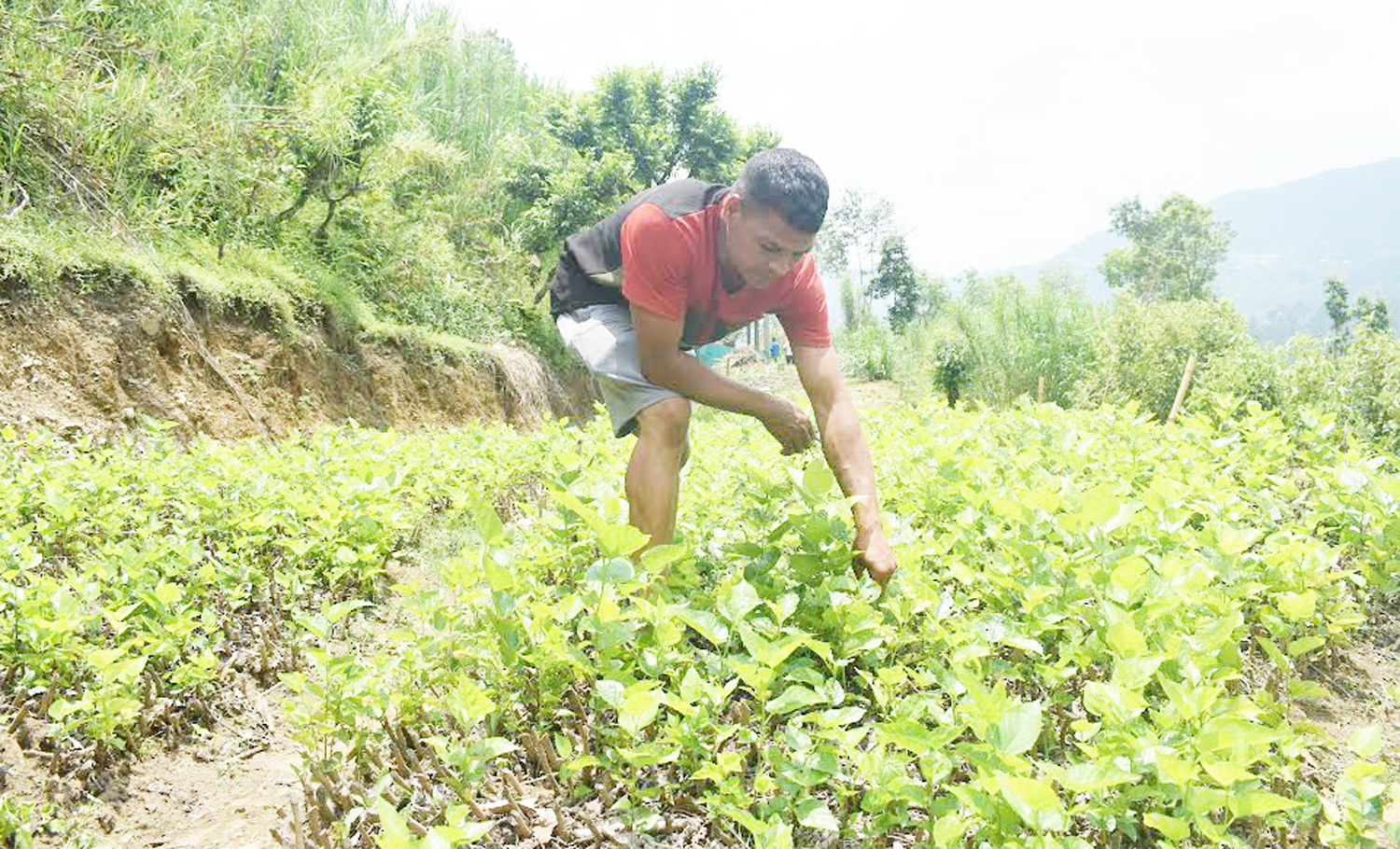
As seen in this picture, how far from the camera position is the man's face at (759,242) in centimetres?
260

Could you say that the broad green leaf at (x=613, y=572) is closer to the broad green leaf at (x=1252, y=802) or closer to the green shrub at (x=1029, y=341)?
the broad green leaf at (x=1252, y=802)

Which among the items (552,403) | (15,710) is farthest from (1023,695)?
(552,403)

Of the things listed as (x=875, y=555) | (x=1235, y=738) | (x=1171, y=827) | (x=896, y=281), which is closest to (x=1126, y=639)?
(x=1235, y=738)

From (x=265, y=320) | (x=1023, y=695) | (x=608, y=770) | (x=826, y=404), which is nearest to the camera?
(x=608, y=770)

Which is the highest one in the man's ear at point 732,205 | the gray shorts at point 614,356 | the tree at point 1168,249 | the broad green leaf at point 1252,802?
the man's ear at point 732,205

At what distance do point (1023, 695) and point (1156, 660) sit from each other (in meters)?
0.74

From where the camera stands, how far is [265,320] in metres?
8.73

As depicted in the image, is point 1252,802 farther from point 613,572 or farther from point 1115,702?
point 613,572

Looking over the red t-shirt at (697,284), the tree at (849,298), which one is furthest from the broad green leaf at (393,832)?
the tree at (849,298)

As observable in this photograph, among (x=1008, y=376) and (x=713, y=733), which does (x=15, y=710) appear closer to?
(x=713, y=733)

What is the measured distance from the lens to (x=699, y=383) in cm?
280

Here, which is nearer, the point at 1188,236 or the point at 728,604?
the point at 728,604

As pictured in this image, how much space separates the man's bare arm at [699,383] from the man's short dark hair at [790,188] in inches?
18.8

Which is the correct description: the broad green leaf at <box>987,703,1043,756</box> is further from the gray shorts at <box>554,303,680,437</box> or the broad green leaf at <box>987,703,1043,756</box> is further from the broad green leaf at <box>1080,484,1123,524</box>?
the gray shorts at <box>554,303,680,437</box>
